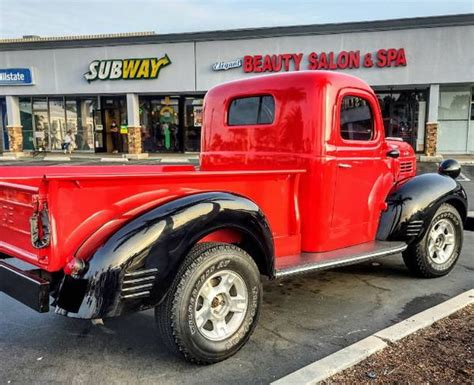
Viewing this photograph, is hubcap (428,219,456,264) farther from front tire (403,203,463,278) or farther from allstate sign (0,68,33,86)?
allstate sign (0,68,33,86)

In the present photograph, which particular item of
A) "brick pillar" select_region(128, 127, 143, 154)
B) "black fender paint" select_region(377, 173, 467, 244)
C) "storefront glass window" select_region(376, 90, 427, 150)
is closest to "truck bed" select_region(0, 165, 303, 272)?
"black fender paint" select_region(377, 173, 467, 244)

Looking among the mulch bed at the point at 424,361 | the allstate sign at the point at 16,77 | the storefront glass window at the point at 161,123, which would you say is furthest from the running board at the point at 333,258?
the allstate sign at the point at 16,77

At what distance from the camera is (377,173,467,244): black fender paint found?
181 inches

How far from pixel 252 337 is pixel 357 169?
1887 millimetres

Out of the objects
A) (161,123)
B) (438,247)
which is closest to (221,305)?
(438,247)

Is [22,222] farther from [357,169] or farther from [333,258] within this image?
[357,169]

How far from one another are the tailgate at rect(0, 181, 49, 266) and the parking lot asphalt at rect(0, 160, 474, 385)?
31.4 inches

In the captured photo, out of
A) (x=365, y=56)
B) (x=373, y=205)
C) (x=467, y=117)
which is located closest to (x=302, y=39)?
(x=365, y=56)

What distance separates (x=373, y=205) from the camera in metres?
4.64

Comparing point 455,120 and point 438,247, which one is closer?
point 438,247

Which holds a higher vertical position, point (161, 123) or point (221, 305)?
point (161, 123)

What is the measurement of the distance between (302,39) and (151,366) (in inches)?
712

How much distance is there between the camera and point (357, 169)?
4.44 m

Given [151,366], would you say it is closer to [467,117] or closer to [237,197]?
[237,197]
